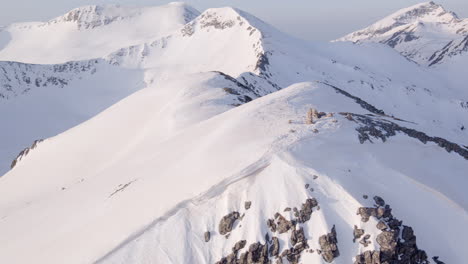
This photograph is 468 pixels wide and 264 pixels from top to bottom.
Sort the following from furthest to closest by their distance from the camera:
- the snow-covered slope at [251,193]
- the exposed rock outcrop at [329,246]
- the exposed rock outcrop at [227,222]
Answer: the exposed rock outcrop at [227,222] < the snow-covered slope at [251,193] < the exposed rock outcrop at [329,246]

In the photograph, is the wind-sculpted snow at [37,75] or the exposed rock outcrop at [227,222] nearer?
the exposed rock outcrop at [227,222]

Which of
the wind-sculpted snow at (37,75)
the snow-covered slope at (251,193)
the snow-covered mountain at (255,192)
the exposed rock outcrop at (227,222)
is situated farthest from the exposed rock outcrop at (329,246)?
the wind-sculpted snow at (37,75)

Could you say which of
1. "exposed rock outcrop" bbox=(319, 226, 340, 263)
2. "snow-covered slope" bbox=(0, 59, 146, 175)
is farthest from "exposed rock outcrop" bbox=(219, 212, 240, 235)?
"snow-covered slope" bbox=(0, 59, 146, 175)

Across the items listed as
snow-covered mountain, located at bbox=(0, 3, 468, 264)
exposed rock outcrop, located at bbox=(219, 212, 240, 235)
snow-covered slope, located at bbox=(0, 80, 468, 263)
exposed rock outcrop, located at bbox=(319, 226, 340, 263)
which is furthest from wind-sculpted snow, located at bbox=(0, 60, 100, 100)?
exposed rock outcrop, located at bbox=(319, 226, 340, 263)

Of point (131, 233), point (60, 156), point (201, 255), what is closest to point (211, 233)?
point (201, 255)

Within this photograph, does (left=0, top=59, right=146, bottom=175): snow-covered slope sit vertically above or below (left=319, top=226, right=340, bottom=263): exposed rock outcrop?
below

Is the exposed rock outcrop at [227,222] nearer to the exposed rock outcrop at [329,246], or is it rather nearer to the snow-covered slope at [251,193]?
the snow-covered slope at [251,193]

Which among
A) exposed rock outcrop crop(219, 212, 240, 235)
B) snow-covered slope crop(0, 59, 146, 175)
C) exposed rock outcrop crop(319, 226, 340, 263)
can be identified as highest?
exposed rock outcrop crop(319, 226, 340, 263)

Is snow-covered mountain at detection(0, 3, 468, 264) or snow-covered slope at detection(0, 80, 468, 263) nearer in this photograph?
snow-covered mountain at detection(0, 3, 468, 264)

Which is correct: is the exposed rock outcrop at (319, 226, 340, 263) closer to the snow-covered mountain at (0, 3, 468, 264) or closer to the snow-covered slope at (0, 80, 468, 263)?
the snow-covered mountain at (0, 3, 468, 264)

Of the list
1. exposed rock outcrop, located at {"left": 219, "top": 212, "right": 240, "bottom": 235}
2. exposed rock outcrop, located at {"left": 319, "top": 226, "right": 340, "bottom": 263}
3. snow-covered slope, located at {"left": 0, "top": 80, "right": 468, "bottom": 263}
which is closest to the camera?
exposed rock outcrop, located at {"left": 319, "top": 226, "right": 340, "bottom": 263}

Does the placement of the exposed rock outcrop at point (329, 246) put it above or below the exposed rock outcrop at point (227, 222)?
above

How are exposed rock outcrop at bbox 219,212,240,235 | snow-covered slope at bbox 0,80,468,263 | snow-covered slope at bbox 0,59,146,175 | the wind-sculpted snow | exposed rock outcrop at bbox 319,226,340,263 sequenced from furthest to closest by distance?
the wind-sculpted snow, snow-covered slope at bbox 0,59,146,175, exposed rock outcrop at bbox 219,212,240,235, snow-covered slope at bbox 0,80,468,263, exposed rock outcrop at bbox 319,226,340,263

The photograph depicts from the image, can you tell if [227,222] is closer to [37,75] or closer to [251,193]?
[251,193]
